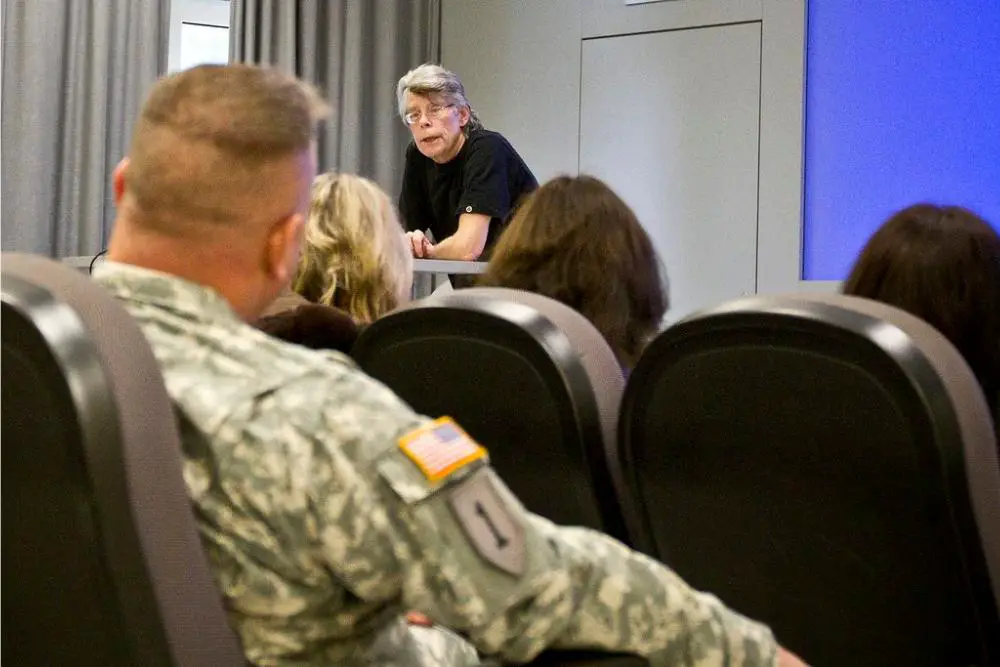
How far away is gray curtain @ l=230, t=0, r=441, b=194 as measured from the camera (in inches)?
222

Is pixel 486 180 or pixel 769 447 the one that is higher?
pixel 486 180

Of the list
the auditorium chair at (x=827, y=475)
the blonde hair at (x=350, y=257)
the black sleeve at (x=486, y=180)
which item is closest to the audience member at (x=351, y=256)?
the blonde hair at (x=350, y=257)

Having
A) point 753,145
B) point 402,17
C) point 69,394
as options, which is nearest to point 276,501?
point 69,394

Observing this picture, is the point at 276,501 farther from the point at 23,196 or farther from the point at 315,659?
the point at 23,196

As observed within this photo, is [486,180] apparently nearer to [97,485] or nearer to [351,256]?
[351,256]

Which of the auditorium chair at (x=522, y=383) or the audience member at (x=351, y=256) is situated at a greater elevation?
the audience member at (x=351, y=256)

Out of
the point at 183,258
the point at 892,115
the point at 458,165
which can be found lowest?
the point at 183,258

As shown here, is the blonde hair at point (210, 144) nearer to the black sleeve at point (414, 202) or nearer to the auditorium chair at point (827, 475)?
the auditorium chair at point (827, 475)

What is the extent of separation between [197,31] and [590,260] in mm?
4025

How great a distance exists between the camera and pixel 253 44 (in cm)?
555

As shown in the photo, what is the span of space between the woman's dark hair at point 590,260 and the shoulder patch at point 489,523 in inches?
47.0

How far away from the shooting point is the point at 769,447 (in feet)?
4.61

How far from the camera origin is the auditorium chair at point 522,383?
150 cm

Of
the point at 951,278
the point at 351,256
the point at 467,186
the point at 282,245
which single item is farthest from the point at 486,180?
the point at 282,245
